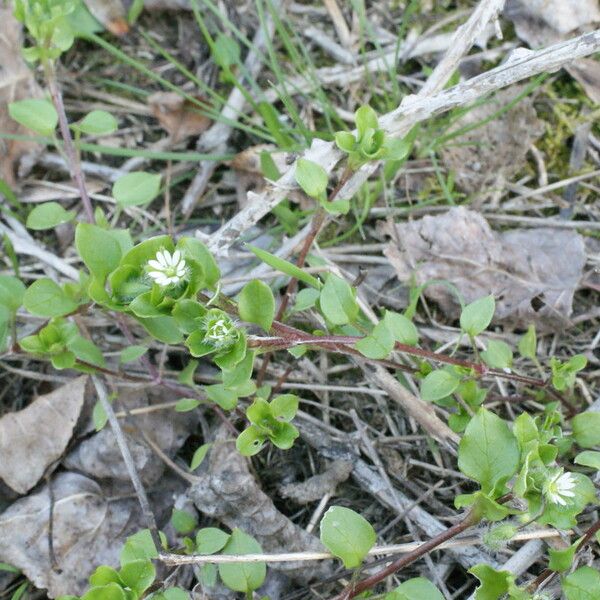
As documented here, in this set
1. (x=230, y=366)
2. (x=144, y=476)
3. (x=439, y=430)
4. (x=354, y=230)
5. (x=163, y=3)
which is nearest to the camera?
(x=230, y=366)

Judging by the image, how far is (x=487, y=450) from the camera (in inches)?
66.9

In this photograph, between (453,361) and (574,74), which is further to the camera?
(574,74)

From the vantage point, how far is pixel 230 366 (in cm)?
169

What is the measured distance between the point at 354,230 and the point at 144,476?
41.1 inches

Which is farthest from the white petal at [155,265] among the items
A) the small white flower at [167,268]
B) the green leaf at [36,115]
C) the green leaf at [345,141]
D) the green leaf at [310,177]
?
the green leaf at [36,115]

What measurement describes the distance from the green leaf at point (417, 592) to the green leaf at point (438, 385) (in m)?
0.45

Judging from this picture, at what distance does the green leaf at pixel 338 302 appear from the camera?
1833 millimetres

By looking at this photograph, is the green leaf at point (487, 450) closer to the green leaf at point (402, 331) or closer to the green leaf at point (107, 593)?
the green leaf at point (402, 331)

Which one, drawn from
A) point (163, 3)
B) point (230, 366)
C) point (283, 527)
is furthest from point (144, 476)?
point (163, 3)

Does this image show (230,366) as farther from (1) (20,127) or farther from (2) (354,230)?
(1) (20,127)

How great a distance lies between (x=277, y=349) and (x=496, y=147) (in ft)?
4.32

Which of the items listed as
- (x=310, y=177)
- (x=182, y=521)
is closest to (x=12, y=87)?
(x=310, y=177)

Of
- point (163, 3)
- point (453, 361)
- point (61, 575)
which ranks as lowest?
point (61, 575)

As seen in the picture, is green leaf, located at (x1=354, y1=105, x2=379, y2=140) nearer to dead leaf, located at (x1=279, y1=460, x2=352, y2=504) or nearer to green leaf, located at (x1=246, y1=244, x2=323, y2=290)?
green leaf, located at (x1=246, y1=244, x2=323, y2=290)
